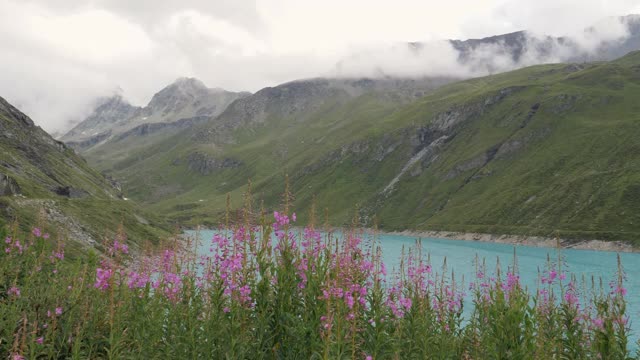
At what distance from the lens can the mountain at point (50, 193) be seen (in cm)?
8251

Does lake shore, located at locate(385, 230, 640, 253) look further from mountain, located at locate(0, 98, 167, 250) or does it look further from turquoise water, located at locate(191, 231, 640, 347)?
mountain, located at locate(0, 98, 167, 250)

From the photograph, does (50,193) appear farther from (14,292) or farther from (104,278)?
(104,278)

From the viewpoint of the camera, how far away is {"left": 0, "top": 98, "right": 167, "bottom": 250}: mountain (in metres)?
82.5

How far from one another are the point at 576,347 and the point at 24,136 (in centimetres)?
18959

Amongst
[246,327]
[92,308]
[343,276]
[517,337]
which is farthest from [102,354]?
[517,337]

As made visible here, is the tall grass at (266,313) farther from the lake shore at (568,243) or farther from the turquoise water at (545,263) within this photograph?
the lake shore at (568,243)

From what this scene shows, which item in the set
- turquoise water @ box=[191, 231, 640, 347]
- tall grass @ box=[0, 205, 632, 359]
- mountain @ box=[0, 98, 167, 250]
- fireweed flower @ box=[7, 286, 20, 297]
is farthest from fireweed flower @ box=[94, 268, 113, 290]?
turquoise water @ box=[191, 231, 640, 347]

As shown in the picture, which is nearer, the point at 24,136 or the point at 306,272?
the point at 306,272

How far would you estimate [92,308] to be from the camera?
12469 mm

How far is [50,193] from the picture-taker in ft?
399

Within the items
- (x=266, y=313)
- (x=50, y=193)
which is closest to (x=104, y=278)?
(x=266, y=313)

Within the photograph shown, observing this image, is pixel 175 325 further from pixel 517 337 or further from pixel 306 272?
pixel 517 337

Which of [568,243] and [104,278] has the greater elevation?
[104,278]

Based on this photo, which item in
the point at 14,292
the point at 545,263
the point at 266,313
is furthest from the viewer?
the point at 545,263
